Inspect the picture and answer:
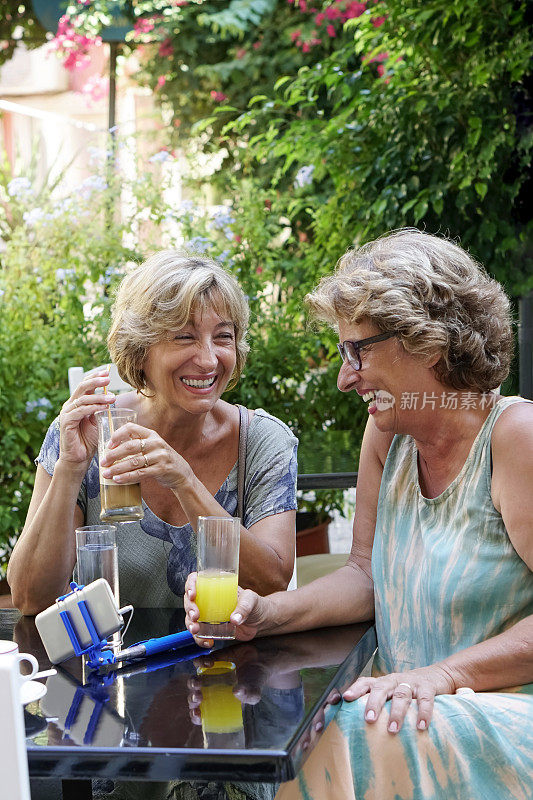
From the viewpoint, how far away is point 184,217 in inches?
175

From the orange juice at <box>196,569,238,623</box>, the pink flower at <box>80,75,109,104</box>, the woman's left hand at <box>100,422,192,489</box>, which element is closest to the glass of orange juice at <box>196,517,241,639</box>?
the orange juice at <box>196,569,238,623</box>

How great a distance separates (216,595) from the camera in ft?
5.48

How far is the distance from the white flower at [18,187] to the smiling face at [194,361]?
2845 mm

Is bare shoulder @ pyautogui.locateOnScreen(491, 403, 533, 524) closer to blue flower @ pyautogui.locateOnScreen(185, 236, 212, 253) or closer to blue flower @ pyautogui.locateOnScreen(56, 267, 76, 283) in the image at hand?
blue flower @ pyautogui.locateOnScreen(185, 236, 212, 253)

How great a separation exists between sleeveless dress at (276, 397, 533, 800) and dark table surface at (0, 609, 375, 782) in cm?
10

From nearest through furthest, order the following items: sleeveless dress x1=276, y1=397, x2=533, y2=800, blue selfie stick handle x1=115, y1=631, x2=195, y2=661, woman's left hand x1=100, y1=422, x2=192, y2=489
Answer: sleeveless dress x1=276, y1=397, x2=533, y2=800 < blue selfie stick handle x1=115, y1=631, x2=195, y2=661 < woman's left hand x1=100, y1=422, x2=192, y2=489

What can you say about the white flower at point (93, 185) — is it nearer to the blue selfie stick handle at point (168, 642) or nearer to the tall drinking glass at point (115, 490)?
the tall drinking glass at point (115, 490)

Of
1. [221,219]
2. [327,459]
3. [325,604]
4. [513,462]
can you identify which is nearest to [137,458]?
[325,604]

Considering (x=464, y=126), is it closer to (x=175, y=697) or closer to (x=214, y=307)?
(x=214, y=307)

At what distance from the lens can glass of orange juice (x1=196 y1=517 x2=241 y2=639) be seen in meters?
1.67

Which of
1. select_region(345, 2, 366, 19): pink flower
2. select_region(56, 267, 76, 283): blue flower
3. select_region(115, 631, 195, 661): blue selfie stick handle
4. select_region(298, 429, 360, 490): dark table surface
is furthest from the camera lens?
select_region(345, 2, 366, 19): pink flower

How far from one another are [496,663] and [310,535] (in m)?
2.78

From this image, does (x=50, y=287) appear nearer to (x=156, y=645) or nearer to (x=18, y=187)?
(x=18, y=187)

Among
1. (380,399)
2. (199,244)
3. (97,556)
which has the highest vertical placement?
(199,244)
